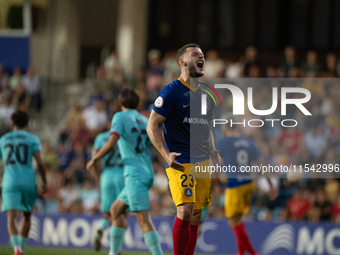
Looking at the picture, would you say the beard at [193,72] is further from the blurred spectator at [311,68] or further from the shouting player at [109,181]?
the blurred spectator at [311,68]

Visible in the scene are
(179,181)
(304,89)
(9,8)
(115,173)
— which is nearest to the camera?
(179,181)

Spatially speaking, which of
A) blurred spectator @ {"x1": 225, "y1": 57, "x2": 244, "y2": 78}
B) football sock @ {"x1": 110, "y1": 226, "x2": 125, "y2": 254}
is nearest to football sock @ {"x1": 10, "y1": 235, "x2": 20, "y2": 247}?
football sock @ {"x1": 110, "y1": 226, "x2": 125, "y2": 254}

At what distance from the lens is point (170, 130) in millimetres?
6414

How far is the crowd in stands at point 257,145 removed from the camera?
12.7m

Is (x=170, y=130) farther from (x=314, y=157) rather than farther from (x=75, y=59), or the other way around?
(x=75, y=59)

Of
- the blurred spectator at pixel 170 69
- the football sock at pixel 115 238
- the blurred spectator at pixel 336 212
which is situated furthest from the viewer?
the blurred spectator at pixel 170 69

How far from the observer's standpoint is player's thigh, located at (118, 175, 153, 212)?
7473 millimetres

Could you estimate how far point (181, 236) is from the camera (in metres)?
6.20

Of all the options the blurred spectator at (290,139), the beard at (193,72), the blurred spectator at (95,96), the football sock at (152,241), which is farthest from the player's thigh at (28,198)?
the blurred spectator at (95,96)

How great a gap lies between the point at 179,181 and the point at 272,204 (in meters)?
7.03

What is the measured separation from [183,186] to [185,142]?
528 mm

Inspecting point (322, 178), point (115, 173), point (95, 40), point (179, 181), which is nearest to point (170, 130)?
point (179, 181)

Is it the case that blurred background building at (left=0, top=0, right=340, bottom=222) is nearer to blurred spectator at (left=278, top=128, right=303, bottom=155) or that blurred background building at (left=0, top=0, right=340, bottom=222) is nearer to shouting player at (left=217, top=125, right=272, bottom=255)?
blurred spectator at (left=278, top=128, right=303, bottom=155)

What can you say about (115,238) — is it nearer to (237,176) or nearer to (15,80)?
(237,176)
